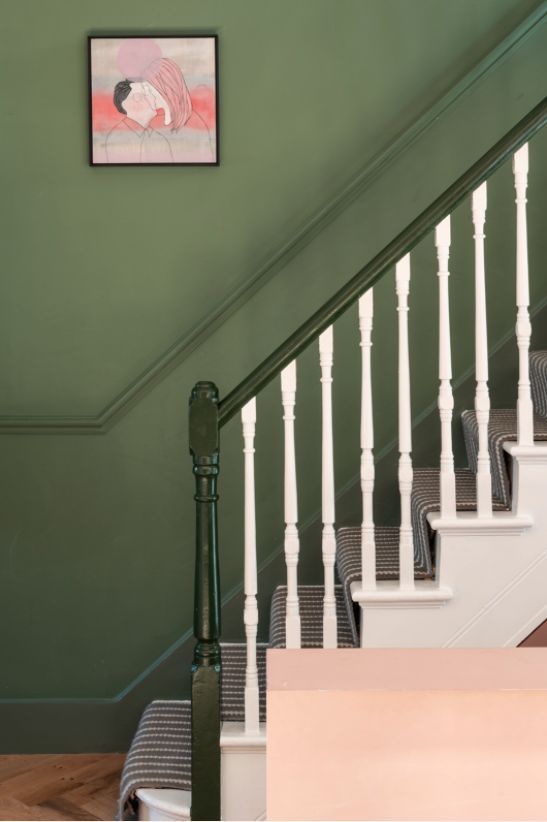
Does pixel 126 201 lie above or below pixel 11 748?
above

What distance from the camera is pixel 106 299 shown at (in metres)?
3.60

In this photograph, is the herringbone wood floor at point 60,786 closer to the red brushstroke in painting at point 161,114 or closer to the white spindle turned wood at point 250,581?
the white spindle turned wood at point 250,581

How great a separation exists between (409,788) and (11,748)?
3.12 meters

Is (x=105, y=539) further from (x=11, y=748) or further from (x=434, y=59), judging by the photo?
(x=434, y=59)

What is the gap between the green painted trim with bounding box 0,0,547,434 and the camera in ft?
11.7

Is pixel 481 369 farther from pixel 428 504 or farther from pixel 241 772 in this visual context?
pixel 241 772

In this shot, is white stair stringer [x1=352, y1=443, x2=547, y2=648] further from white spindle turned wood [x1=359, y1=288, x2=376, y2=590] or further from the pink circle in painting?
the pink circle in painting

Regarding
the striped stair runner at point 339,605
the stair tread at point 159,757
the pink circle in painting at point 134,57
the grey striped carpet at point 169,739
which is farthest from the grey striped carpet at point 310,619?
the pink circle in painting at point 134,57

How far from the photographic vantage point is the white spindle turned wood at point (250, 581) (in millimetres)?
2516

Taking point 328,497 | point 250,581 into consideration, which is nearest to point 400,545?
point 328,497

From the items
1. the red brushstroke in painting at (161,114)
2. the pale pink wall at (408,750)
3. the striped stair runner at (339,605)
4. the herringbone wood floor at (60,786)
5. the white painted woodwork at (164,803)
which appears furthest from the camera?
the red brushstroke in painting at (161,114)

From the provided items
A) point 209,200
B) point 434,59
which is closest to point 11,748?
point 209,200

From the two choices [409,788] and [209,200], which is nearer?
[409,788]

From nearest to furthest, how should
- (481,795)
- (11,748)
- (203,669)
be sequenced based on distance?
1. (481,795)
2. (203,669)
3. (11,748)
